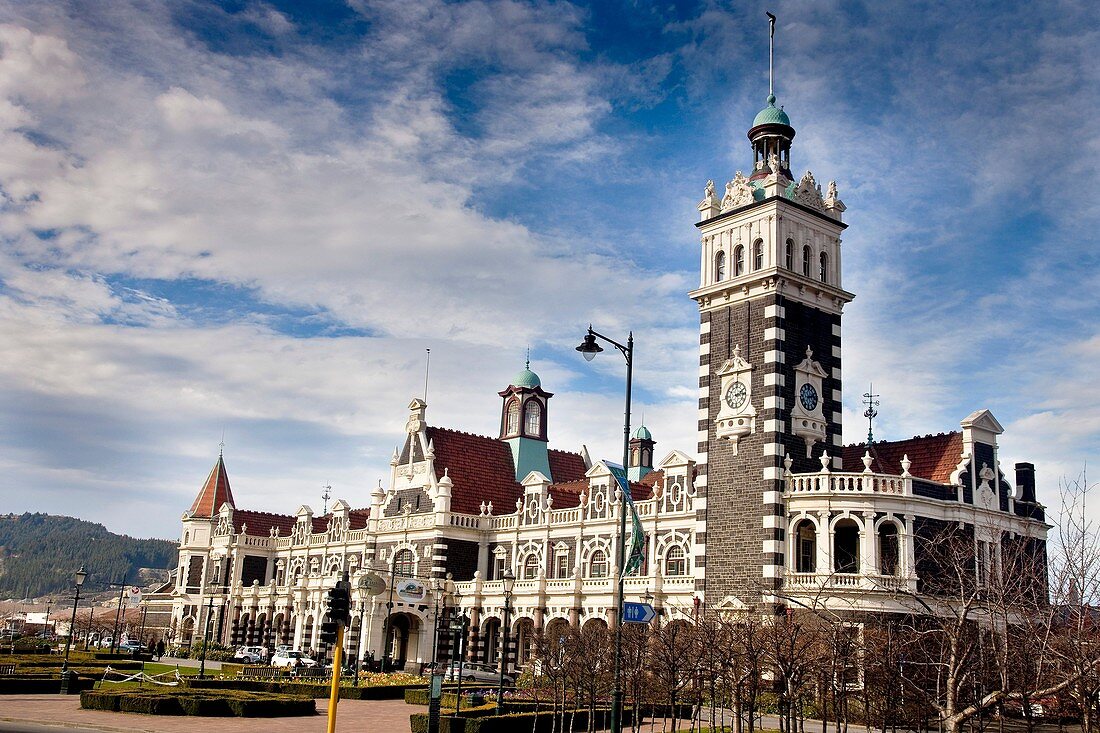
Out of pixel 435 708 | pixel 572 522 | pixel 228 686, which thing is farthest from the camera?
pixel 572 522

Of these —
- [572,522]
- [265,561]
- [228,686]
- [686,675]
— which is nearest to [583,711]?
[686,675]

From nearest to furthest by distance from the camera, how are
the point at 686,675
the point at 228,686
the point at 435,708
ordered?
1. the point at 435,708
2. the point at 686,675
3. the point at 228,686

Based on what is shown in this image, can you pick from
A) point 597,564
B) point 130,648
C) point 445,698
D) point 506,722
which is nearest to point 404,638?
point 597,564

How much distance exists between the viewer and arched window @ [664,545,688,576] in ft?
202

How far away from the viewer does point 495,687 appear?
53125 millimetres

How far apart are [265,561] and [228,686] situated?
55.6 metres

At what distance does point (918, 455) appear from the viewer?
2212 inches

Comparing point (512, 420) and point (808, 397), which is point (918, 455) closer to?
point (808, 397)

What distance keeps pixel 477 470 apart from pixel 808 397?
99.3ft

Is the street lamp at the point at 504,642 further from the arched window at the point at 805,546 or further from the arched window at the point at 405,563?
the arched window at the point at 805,546

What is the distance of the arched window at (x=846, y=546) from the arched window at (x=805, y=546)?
3.65 feet

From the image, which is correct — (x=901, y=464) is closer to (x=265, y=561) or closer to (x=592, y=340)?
(x=592, y=340)

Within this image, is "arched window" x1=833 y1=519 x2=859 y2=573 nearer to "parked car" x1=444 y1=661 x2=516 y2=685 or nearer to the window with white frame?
"parked car" x1=444 y1=661 x2=516 y2=685

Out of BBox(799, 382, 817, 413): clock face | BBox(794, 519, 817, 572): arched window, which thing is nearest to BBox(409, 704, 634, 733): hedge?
BBox(794, 519, 817, 572): arched window
